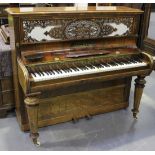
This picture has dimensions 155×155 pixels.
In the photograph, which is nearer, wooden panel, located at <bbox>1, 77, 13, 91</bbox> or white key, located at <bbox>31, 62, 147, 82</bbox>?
white key, located at <bbox>31, 62, 147, 82</bbox>

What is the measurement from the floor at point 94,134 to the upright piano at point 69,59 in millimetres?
99

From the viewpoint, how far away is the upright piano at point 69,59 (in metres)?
1.94

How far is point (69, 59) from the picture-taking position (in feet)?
6.83

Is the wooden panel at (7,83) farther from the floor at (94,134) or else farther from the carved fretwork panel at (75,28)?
the carved fretwork panel at (75,28)

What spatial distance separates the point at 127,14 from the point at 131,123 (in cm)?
118

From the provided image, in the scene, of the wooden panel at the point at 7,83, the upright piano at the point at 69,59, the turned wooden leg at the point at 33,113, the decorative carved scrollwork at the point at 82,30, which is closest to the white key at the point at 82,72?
the upright piano at the point at 69,59

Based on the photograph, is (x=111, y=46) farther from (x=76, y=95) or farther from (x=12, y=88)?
(x=12, y=88)

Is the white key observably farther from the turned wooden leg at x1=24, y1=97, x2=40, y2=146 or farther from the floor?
the floor

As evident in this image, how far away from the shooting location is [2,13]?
4.39 meters

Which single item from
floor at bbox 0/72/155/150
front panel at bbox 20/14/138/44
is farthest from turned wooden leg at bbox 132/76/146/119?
front panel at bbox 20/14/138/44

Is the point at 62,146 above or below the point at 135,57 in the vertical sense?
below

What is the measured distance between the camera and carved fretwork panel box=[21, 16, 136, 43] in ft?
6.51
